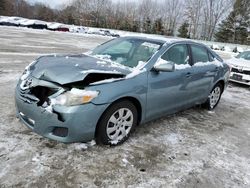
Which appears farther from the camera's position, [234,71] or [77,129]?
[234,71]

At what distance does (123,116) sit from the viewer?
3764 mm

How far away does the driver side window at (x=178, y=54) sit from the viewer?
442cm

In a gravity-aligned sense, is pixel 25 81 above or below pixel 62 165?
above

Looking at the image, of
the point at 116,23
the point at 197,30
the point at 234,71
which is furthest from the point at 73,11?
the point at 234,71

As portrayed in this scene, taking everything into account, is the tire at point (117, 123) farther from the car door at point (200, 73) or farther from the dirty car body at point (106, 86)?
the car door at point (200, 73)

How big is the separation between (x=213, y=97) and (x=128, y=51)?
251cm

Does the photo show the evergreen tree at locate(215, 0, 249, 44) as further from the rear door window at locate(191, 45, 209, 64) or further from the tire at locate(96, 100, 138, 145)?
the tire at locate(96, 100, 138, 145)

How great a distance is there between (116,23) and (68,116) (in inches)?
2625

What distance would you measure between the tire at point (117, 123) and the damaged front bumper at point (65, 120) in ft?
0.42

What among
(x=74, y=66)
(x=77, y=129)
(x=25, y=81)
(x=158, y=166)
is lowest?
(x=158, y=166)

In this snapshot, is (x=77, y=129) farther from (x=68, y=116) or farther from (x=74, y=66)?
(x=74, y=66)

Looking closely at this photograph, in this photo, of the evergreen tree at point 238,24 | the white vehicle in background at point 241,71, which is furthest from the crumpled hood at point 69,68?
the evergreen tree at point 238,24

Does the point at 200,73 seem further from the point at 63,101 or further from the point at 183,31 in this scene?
the point at 183,31

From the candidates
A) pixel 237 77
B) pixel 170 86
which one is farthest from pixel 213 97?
pixel 237 77
